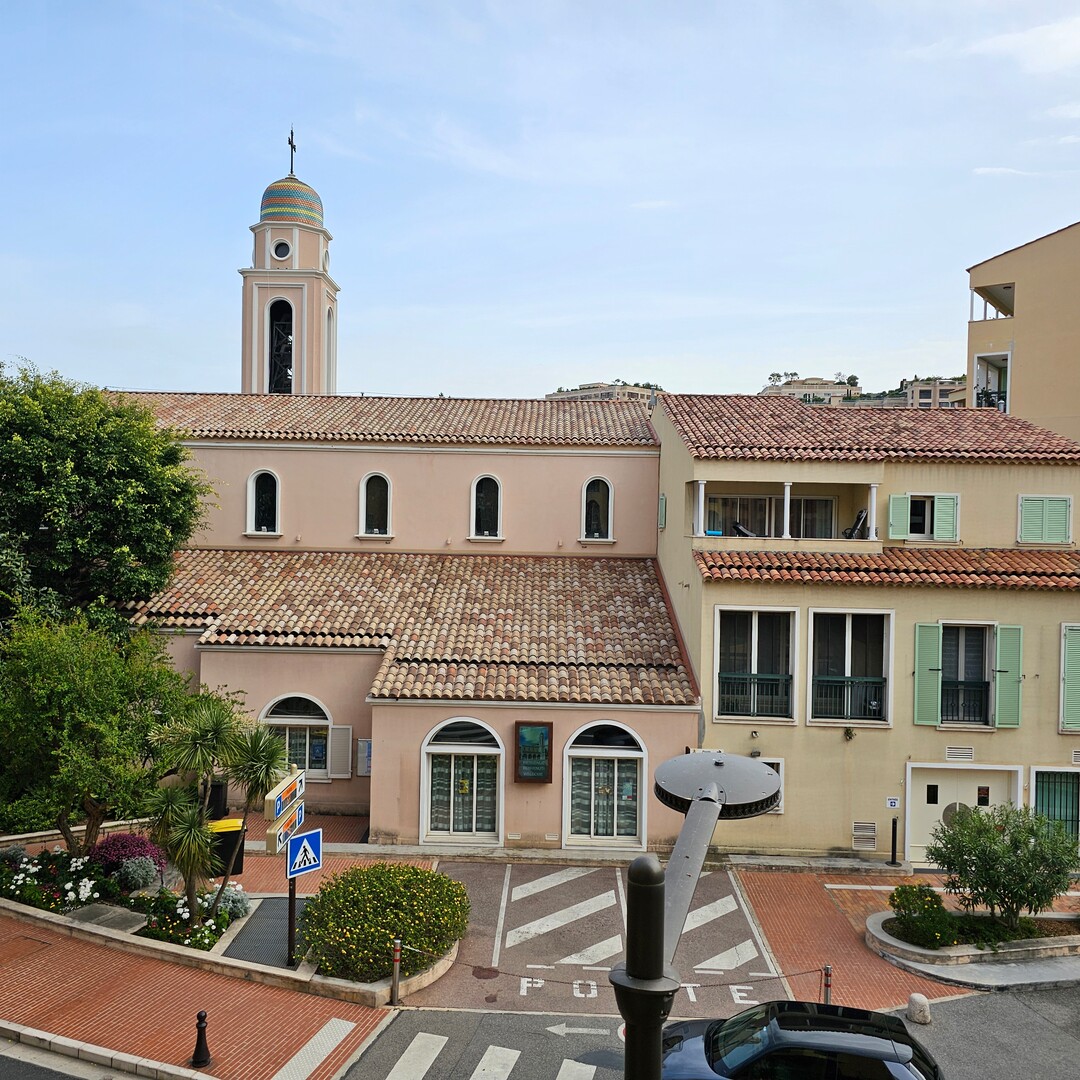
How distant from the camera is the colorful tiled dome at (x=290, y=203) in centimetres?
3459

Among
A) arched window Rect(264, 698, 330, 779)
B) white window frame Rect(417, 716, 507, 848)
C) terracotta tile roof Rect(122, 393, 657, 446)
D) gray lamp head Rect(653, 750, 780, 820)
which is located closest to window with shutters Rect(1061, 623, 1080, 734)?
terracotta tile roof Rect(122, 393, 657, 446)

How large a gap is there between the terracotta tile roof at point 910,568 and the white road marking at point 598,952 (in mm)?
7706

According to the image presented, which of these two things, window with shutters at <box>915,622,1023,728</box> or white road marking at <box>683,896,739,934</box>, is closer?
white road marking at <box>683,896,739,934</box>

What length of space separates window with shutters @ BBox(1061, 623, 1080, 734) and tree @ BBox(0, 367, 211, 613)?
20.8m

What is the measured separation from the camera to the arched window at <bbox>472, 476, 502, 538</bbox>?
2736cm

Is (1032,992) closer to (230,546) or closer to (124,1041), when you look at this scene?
(124,1041)

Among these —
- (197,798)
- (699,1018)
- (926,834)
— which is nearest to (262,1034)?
(197,798)

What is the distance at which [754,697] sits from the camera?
20.3 metres

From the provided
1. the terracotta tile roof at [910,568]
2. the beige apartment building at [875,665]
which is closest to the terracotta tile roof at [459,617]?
the beige apartment building at [875,665]

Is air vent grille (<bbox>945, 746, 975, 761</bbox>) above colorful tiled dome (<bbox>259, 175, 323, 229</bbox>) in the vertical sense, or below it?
below

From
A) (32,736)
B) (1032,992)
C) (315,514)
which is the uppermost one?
(315,514)

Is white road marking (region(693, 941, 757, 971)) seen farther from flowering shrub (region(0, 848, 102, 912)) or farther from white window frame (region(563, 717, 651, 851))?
flowering shrub (region(0, 848, 102, 912))

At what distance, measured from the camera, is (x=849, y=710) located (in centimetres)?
2014

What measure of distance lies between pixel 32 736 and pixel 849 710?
16144 millimetres
